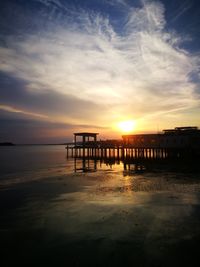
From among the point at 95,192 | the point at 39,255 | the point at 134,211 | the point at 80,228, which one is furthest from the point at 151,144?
the point at 39,255

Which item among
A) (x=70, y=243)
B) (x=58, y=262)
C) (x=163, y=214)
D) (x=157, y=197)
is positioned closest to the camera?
(x=58, y=262)

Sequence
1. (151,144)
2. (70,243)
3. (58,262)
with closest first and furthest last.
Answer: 1. (58,262)
2. (70,243)
3. (151,144)

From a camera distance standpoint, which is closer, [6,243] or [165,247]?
[165,247]

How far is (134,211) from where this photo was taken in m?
10.8

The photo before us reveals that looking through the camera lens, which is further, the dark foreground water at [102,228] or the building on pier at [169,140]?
the building on pier at [169,140]

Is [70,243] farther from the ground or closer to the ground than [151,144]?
closer to the ground

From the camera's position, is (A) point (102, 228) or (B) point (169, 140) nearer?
(A) point (102, 228)

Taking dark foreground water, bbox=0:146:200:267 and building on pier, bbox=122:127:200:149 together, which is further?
building on pier, bbox=122:127:200:149

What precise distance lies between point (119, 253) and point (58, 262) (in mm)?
1905

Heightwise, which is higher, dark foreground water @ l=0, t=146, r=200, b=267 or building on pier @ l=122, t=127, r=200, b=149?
building on pier @ l=122, t=127, r=200, b=149

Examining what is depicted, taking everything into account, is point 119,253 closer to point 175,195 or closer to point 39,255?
point 39,255

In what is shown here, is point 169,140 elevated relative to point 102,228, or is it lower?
elevated

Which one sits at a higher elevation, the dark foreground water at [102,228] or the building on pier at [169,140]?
the building on pier at [169,140]

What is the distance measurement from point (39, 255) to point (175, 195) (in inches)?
374
